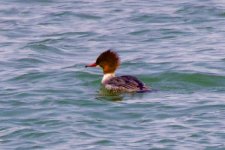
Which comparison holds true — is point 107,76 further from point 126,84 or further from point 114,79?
point 126,84

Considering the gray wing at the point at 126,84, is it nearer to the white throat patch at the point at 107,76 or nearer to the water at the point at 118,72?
the water at the point at 118,72

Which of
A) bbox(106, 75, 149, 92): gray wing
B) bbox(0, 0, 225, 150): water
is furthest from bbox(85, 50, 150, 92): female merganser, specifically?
bbox(0, 0, 225, 150): water

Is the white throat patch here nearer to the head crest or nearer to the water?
the head crest

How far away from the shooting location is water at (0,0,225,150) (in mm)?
15023

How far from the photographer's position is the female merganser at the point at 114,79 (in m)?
17.5

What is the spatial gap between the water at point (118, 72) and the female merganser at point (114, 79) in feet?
0.56

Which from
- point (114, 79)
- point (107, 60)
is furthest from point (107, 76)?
point (114, 79)

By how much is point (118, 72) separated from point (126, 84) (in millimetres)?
2012


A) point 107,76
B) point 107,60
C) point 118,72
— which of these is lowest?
point 118,72

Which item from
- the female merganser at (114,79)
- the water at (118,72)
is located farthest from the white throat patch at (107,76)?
the water at (118,72)

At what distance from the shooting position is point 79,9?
81.0 ft

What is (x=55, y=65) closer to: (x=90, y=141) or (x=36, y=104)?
(x=36, y=104)

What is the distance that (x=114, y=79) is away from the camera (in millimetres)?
17922

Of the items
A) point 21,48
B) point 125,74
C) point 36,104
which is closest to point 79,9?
point 21,48
